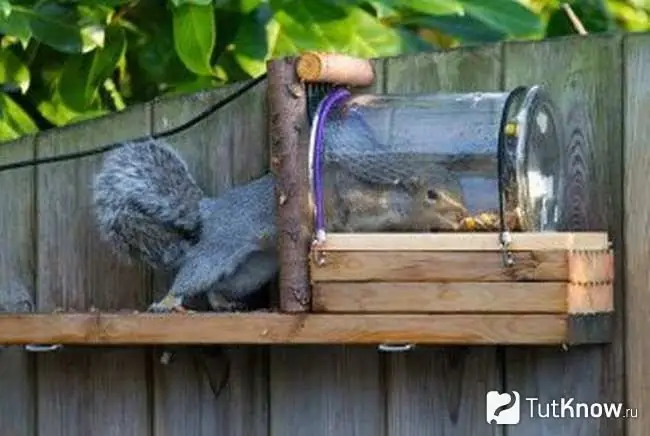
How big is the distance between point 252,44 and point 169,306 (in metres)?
0.35

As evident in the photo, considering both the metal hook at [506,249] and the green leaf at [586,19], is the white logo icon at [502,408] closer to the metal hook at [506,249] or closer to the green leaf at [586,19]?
the metal hook at [506,249]

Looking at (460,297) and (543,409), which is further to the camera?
(543,409)

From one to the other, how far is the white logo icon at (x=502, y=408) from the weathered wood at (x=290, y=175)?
0.21 metres

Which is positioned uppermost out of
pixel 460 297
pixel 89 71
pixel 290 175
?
pixel 89 71

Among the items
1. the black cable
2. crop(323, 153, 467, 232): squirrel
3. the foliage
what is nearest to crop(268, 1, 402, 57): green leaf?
the foliage

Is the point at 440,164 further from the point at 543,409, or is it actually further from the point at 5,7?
the point at 5,7

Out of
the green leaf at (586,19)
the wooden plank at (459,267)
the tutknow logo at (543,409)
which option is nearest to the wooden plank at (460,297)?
the wooden plank at (459,267)

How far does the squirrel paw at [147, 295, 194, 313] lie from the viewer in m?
1.73

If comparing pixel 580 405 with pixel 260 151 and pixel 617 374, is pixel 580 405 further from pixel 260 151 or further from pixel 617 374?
pixel 260 151

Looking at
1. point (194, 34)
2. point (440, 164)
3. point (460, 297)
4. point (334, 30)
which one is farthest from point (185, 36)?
point (460, 297)

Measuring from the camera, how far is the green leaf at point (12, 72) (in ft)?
6.58

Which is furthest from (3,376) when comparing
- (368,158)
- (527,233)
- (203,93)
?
(527,233)

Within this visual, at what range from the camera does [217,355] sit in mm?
1847

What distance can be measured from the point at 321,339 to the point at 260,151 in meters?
0.27
